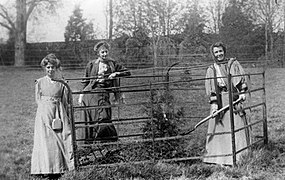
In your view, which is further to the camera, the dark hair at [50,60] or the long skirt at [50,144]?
the dark hair at [50,60]

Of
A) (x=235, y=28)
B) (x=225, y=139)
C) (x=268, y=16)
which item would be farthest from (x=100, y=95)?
(x=268, y=16)

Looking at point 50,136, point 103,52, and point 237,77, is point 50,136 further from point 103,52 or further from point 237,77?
point 237,77

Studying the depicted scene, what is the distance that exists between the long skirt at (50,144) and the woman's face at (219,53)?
222 cm

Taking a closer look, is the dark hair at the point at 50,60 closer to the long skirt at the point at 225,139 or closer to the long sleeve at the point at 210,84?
the long sleeve at the point at 210,84

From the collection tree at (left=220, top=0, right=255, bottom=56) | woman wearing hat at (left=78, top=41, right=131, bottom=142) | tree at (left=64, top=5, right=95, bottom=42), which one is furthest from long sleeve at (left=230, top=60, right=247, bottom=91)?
tree at (left=220, top=0, right=255, bottom=56)

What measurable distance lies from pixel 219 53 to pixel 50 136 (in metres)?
2.51

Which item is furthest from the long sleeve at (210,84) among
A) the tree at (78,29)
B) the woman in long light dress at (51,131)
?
the tree at (78,29)

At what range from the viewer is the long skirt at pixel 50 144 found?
15.2 feet

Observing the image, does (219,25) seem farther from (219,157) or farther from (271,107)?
(219,157)

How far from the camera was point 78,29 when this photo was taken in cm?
1656

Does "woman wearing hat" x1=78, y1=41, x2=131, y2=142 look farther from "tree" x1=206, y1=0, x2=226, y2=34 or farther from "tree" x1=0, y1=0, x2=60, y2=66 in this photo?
"tree" x1=206, y1=0, x2=226, y2=34

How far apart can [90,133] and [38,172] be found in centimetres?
154

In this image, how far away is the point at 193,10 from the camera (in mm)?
13609

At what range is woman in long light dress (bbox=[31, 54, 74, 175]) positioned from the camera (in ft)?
15.2
